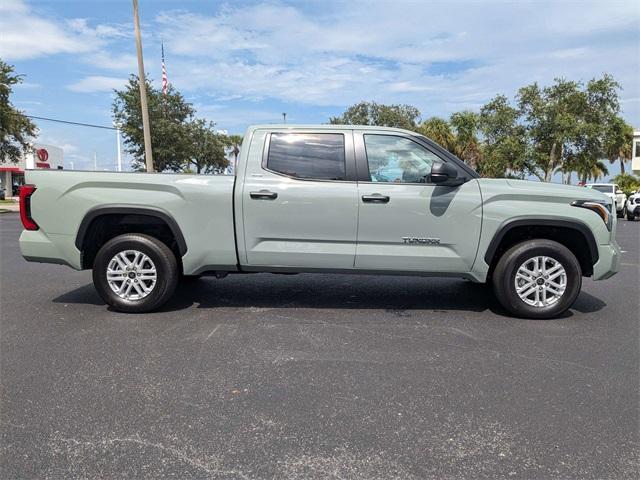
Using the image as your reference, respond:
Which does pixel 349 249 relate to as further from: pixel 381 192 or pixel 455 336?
pixel 455 336

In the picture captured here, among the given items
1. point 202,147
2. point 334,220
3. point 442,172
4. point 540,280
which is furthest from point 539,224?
point 202,147

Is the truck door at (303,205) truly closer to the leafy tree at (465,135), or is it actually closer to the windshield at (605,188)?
the windshield at (605,188)

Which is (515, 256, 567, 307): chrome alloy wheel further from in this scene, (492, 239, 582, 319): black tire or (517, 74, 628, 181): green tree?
(517, 74, 628, 181): green tree

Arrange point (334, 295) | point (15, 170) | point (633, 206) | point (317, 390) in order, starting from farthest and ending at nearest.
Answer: point (15, 170), point (633, 206), point (334, 295), point (317, 390)

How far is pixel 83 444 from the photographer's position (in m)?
2.59

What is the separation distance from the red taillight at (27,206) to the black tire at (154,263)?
76 centimetres

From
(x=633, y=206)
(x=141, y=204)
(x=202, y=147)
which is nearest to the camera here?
(x=141, y=204)

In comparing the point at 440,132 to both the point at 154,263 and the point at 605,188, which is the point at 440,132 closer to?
the point at 605,188

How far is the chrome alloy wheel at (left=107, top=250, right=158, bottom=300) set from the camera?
4.92 metres

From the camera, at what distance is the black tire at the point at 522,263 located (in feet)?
15.5

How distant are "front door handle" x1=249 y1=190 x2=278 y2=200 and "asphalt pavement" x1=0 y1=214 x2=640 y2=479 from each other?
1.18 m

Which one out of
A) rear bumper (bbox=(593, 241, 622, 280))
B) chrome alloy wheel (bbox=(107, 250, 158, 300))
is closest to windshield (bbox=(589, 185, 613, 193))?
rear bumper (bbox=(593, 241, 622, 280))

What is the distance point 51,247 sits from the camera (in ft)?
16.3

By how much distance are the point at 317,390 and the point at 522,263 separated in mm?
2626
